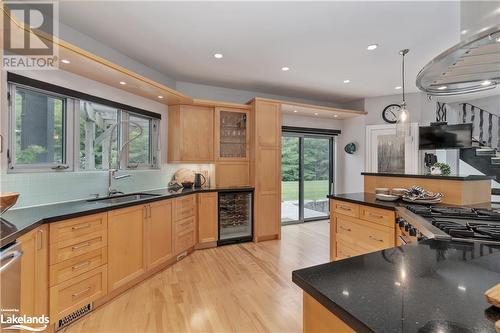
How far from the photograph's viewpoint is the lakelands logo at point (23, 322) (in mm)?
1415

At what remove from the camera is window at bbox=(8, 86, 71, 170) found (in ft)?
7.00

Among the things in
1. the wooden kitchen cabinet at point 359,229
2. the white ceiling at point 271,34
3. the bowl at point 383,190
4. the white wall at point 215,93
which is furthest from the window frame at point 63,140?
the bowl at point 383,190

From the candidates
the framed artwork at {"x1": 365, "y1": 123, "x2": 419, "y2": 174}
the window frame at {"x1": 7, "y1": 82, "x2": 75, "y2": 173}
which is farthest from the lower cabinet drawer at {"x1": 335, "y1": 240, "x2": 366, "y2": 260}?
the window frame at {"x1": 7, "y1": 82, "x2": 75, "y2": 173}

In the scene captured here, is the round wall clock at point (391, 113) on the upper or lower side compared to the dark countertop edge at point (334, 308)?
upper

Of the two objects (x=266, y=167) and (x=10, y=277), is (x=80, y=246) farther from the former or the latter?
(x=266, y=167)

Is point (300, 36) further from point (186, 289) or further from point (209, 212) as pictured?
point (186, 289)

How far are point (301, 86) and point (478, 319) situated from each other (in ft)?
14.0

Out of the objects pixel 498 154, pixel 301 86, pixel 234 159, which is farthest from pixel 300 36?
pixel 498 154

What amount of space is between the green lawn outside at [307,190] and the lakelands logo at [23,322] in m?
4.18

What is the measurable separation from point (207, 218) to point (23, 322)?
229 centimetres

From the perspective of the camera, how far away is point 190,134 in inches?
152

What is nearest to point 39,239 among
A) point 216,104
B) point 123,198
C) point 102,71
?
point 123,198

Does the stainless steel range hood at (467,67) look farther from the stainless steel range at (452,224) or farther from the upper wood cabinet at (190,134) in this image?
the upper wood cabinet at (190,134)

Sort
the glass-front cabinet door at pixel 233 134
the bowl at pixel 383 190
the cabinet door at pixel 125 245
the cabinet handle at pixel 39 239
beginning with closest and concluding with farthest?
the cabinet handle at pixel 39 239
the cabinet door at pixel 125 245
the bowl at pixel 383 190
the glass-front cabinet door at pixel 233 134
